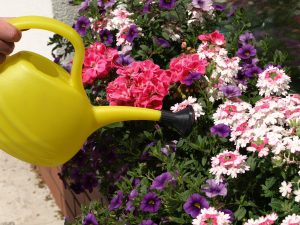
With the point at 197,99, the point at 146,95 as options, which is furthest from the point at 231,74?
the point at 146,95

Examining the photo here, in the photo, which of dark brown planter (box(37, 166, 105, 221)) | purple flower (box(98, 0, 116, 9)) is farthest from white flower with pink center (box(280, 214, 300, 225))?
dark brown planter (box(37, 166, 105, 221))

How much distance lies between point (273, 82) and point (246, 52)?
12.7 inches

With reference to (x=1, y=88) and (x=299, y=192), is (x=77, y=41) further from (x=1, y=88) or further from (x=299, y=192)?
(x=299, y=192)

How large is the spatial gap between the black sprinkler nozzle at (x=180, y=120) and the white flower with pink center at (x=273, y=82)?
0.31 m

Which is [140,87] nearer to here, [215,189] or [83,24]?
[215,189]

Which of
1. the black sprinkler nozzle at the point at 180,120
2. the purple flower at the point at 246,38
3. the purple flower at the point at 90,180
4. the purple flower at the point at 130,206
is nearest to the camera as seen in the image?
the black sprinkler nozzle at the point at 180,120

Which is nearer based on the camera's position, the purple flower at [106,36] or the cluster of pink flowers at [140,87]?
the cluster of pink flowers at [140,87]

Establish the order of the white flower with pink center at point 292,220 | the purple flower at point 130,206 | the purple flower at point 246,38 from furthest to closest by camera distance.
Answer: the purple flower at point 246,38, the purple flower at point 130,206, the white flower with pink center at point 292,220

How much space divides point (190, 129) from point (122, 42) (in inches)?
26.9

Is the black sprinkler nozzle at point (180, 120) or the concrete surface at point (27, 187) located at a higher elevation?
the black sprinkler nozzle at point (180, 120)

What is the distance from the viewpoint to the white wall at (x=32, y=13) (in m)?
3.59

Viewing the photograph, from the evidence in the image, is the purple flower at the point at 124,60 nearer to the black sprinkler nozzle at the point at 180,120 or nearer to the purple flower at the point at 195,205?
the black sprinkler nozzle at the point at 180,120

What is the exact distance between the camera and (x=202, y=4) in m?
2.63

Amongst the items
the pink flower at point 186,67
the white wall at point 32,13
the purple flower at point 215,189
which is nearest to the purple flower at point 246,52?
the pink flower at point 186,67
